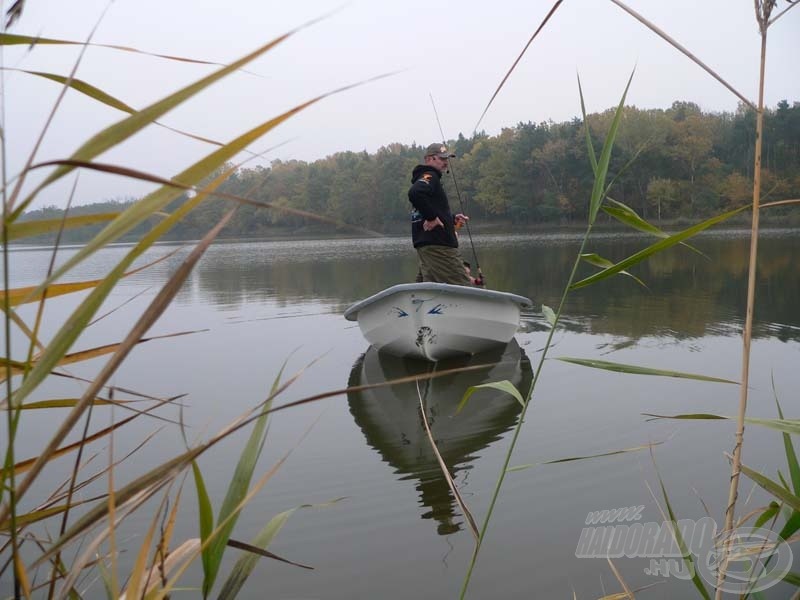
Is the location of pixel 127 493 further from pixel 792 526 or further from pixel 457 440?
pixel 457 440

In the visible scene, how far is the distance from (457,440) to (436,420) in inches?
19.5

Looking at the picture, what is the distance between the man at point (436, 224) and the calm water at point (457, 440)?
106cm

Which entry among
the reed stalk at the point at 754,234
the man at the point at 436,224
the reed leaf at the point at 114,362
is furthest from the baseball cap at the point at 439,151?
the reed leaf at the point at 114,362

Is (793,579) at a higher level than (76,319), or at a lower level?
lower

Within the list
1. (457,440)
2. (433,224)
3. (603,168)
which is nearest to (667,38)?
(603,168)

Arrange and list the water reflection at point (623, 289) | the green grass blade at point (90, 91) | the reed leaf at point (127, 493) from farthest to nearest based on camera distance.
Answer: the water reflection at point (623, 289) < the green grass blade at point (90, 91) < the reed leaf at point (127, 493)

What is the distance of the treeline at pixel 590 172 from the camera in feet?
183

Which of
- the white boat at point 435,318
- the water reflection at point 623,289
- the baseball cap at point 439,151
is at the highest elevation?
the baseball cap at point 439,151

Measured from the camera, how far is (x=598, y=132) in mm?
59906

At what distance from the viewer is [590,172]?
62281 millimetres

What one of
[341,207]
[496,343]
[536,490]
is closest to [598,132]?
[341,207]

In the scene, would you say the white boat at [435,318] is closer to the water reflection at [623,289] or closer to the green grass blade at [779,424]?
the water reflection at [623,289]

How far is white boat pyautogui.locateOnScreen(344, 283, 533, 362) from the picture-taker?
621 cm

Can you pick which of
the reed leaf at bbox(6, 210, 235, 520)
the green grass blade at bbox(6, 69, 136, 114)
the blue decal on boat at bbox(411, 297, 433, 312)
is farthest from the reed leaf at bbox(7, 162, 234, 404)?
the blue decal on boat at bbox(411, 297, 433, 312)
